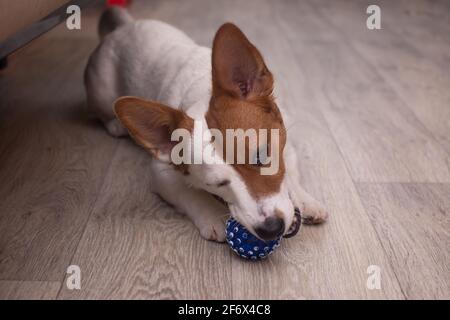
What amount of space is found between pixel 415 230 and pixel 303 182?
1.51 ft

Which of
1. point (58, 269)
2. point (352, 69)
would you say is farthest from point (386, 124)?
point (58, 269)

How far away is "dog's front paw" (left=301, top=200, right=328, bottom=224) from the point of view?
1665 millimetres

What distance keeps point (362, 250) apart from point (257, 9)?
347 centimetres

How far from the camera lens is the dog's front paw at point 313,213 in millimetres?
1665

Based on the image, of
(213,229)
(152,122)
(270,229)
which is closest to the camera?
(270,229)

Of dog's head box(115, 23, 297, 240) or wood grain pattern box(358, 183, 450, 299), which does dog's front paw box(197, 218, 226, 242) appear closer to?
dog's head box(115, 23, 297, 240)

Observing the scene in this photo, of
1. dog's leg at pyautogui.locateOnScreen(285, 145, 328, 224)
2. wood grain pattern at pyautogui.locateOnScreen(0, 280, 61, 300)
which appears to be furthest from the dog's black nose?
wood grain pattern at pyautogui.locateOnScreen(0, 280, 61, 300)

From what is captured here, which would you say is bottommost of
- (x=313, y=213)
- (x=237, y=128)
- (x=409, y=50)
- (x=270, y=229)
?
(x=409, y=50)

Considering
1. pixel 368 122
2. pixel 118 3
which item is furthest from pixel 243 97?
pixel 118 3

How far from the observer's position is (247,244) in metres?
1.46

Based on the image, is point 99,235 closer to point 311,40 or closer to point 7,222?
point 7,222

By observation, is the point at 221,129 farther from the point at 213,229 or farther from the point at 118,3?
the point at 118,3

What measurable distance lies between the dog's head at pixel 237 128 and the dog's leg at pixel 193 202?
15 cm

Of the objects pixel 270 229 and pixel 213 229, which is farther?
pixel 213 229
